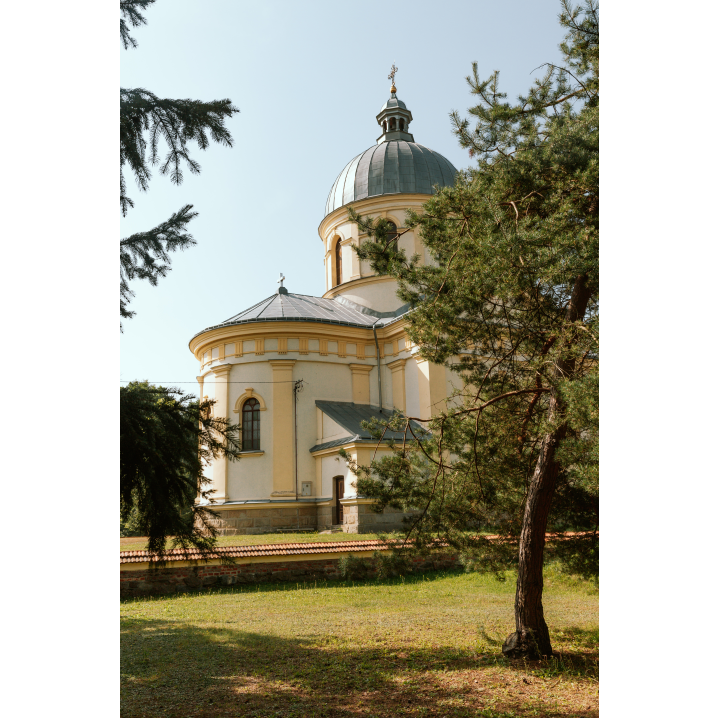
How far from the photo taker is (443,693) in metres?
5.32

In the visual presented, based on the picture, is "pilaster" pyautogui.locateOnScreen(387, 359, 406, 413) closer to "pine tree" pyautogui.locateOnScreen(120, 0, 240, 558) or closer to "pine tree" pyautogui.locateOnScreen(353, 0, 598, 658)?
"pine tree" pyautogui.locateOnScreen(353, 0, 598, 658)

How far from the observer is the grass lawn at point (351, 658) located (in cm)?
508

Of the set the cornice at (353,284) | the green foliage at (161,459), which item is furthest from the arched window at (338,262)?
the green foliage at (161,459)

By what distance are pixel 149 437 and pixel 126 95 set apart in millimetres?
2709

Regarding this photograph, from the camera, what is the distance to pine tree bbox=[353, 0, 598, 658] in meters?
5.29

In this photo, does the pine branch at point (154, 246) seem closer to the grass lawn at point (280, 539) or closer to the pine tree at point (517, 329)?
the pine tree at point (517, 329)

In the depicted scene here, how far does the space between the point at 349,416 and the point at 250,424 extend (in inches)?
141

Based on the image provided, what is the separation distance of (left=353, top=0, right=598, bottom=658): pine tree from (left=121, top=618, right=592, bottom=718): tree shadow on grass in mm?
1111

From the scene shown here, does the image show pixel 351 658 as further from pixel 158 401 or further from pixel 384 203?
pixel 384 203

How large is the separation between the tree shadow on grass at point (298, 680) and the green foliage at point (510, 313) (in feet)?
4.64

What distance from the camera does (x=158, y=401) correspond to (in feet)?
17.5

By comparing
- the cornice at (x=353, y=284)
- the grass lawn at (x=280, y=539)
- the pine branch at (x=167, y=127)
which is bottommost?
the grass lawn at (x=280, y=539)

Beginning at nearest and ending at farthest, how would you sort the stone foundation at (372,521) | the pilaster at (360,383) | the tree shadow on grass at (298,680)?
the tree shadow on grass at (298,680)
the stone foundation at (372,521)
the pilaster at (360,383)

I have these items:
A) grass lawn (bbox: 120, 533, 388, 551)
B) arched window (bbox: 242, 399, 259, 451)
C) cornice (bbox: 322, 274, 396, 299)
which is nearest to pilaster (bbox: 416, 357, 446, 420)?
cornice (bbox: 322, 274, 396, 299)
